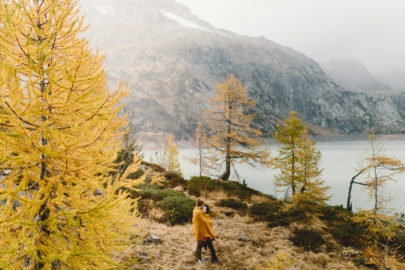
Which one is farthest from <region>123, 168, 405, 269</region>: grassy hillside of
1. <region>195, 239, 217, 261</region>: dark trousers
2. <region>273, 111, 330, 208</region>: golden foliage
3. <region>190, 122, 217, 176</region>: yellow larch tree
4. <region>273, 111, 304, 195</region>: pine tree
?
<region>190, 122, 217, 176</region>: yellow larch tree

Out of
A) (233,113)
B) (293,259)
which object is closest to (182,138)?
(233,113)

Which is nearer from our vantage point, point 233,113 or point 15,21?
point 15,21

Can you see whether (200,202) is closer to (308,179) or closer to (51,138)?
(51,138)

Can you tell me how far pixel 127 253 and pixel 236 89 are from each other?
15.7m

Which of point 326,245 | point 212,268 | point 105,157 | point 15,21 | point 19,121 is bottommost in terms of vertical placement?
point 326,245

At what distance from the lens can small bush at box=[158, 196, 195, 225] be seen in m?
9.26

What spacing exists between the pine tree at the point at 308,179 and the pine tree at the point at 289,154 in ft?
1.27

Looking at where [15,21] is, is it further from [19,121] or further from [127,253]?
[127,253]

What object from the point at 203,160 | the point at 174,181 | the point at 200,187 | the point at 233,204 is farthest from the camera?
the point at 203,160

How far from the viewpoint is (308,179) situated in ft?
44.7

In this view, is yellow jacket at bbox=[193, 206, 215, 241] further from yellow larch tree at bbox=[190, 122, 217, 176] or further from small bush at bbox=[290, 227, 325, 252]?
yellow larch tree at bbox=[190, 122, 217, 176]

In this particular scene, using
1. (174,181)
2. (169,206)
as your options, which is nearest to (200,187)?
(174,181)

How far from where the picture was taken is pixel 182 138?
194375mm

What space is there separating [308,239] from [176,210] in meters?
5.88
